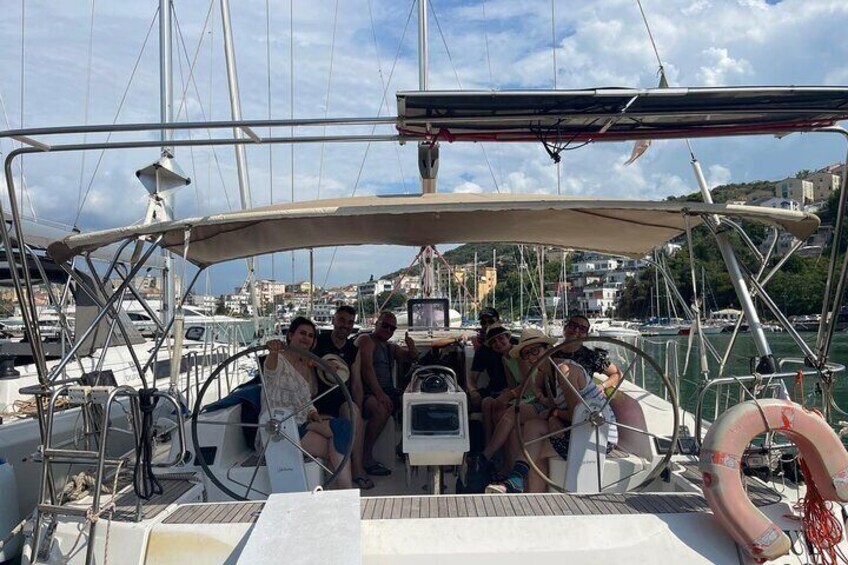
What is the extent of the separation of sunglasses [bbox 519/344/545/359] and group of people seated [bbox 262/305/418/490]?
1.12 metres

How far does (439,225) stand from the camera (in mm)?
5109

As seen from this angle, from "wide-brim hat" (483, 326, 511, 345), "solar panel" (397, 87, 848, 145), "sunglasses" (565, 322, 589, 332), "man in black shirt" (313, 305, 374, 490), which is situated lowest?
"man in black shirt" (313, 305, 374, 490)

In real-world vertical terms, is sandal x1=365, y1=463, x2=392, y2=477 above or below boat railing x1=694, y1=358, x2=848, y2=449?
below

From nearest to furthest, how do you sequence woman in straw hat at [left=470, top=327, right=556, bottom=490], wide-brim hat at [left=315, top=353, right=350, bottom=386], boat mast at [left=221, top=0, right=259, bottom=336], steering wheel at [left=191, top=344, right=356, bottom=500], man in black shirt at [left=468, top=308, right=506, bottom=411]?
steering wheel at [left=191, top=344, right=356, bottom=500], woman in straw hat at [left=470, top=327, right=556, bottom=490], wide-brim hat at [left=315, top=353, right=350, bottom=386], man in black shirt at [left=468, top=308, right=506, bottom=411], boat mast at [left=221, top=0, right=259, bottom=336]

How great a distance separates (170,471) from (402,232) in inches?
99.2

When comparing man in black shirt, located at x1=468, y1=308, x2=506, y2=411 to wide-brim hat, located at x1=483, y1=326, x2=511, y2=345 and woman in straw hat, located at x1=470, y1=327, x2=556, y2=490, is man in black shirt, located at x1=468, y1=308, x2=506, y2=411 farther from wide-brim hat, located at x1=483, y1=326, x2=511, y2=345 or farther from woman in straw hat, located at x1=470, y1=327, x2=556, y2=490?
woman in straw hat, located at x1=470, y1=327, x2=556, y2=490

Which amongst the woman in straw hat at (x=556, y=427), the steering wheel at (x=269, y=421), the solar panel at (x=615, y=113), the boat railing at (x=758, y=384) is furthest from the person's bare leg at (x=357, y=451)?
the boat railing at (x=758, y=384)

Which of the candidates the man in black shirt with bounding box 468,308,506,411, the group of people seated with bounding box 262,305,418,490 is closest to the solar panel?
the group of people seated with bounding box 262,305,418,490

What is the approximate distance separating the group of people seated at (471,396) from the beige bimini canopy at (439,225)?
2.32 feet

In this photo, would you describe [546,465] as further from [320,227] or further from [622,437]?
[320,227]

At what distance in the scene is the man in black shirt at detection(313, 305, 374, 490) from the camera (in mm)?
4297

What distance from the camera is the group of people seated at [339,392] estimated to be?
376cm

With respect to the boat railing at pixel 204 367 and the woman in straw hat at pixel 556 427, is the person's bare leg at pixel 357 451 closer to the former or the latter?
the boat railing at pixel 204 367

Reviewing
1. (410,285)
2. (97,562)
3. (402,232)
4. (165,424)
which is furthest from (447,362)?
(410,285)
